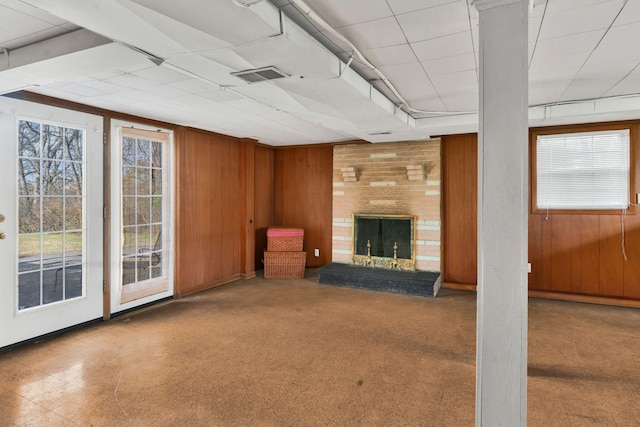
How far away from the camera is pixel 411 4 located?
5.81 ft

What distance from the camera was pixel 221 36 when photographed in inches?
69.4

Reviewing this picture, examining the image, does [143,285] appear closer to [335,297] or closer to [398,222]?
[335,297]

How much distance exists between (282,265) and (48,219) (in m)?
3.20

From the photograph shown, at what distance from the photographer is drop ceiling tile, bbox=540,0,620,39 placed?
6.03ft

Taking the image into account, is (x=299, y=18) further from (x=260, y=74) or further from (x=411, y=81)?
(x=411, y=81)

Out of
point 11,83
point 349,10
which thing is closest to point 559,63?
point 349,10

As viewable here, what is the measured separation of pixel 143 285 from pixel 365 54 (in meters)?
3.59

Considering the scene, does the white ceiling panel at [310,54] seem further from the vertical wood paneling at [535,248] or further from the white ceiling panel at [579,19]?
the vertical wood paneling at [535,248]

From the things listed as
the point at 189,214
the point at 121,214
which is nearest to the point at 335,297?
the point at 189,214

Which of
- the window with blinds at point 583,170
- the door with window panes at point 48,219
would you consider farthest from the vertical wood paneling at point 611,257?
the door with window panes at point 48,219

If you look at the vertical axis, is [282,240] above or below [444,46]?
below

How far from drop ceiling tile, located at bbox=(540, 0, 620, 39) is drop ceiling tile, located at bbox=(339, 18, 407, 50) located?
768 mm

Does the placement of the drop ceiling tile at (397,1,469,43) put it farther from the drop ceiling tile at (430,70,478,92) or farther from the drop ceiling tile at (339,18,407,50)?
the drop ceiling tile at (430,70,478,92)

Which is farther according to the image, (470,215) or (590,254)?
(470,215)
